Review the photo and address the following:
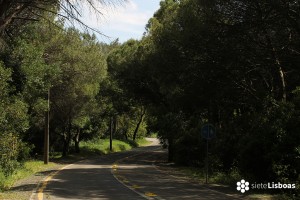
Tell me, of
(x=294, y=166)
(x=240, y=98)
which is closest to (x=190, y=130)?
(x=240, y=98)

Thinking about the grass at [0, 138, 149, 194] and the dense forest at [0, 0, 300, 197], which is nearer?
the dense forest at [0, 0, 300, 197]

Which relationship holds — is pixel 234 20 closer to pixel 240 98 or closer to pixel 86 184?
pixel 240 98

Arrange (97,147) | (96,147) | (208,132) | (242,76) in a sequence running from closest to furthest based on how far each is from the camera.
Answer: (208,132), (242,76), (96,147), (97,147)

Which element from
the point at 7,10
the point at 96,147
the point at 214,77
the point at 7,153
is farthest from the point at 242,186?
the point at 96,147

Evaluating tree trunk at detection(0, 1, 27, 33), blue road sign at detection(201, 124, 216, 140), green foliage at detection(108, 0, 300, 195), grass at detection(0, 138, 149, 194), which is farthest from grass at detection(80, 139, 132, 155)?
tree trunk at detection(0, 1, 27, 33)

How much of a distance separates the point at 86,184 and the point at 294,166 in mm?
8462

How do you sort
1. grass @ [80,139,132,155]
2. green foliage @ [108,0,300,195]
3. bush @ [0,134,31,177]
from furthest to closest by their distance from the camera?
grass @ [80,139,132,155]
bush @ [0,134,31,177]
green foliage @ [108,0,300,195]

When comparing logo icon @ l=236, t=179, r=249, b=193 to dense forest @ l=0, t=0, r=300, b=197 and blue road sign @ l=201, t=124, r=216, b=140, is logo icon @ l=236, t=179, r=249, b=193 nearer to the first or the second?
dense forest @ l=0, t=0, r=300, b=197

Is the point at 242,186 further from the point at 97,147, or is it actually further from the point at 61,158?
the point at 97,147

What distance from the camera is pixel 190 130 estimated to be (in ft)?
105

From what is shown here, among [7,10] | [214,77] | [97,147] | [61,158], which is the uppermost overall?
[214,77]

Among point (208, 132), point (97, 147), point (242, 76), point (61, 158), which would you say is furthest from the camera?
point (97, 147)

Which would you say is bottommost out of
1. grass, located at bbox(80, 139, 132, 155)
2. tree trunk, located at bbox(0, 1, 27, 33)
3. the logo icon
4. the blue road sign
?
the logo icon

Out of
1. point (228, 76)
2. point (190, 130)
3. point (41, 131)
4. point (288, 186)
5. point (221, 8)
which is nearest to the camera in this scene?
point (288, 186)
